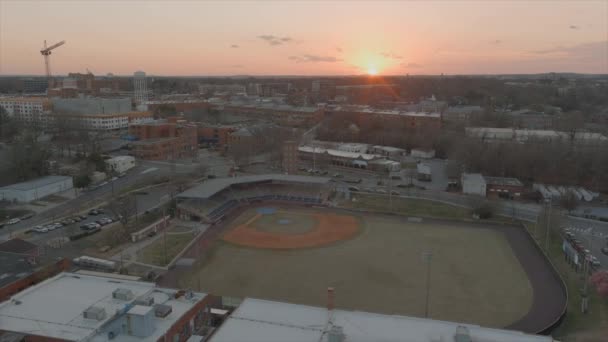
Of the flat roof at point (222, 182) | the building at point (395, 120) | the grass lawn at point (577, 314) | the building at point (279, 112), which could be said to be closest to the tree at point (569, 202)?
the grass lawn at point (577, 314)

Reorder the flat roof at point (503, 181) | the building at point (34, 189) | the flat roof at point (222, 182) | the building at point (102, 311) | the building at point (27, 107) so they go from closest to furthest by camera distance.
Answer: the building at point (102, 311) < the flat roof at point (222, 182) < the building at point (34, 189) < the flat roof at point (503, 181) < the building at point (27, 107)

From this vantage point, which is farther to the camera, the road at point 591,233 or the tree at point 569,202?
the tree at point 569,202

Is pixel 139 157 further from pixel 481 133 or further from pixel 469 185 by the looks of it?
pixel 481 133

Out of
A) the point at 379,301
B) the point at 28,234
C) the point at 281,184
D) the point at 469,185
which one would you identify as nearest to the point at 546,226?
the point at 469,185

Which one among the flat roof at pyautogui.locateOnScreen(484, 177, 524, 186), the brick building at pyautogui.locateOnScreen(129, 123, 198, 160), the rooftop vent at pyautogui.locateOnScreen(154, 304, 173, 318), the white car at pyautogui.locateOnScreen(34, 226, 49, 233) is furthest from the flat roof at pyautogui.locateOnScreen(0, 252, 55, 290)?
the flat roof at pyautogui.locateOnScreen(484, 177, 524, 186)

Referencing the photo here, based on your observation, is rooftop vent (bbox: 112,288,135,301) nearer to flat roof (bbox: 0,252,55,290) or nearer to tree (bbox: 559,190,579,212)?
flat roof (bbox: 0,252,55,290)

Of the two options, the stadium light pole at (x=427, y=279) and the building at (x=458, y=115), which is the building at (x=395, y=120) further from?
the stadium light pole at (x=427, y=279)
